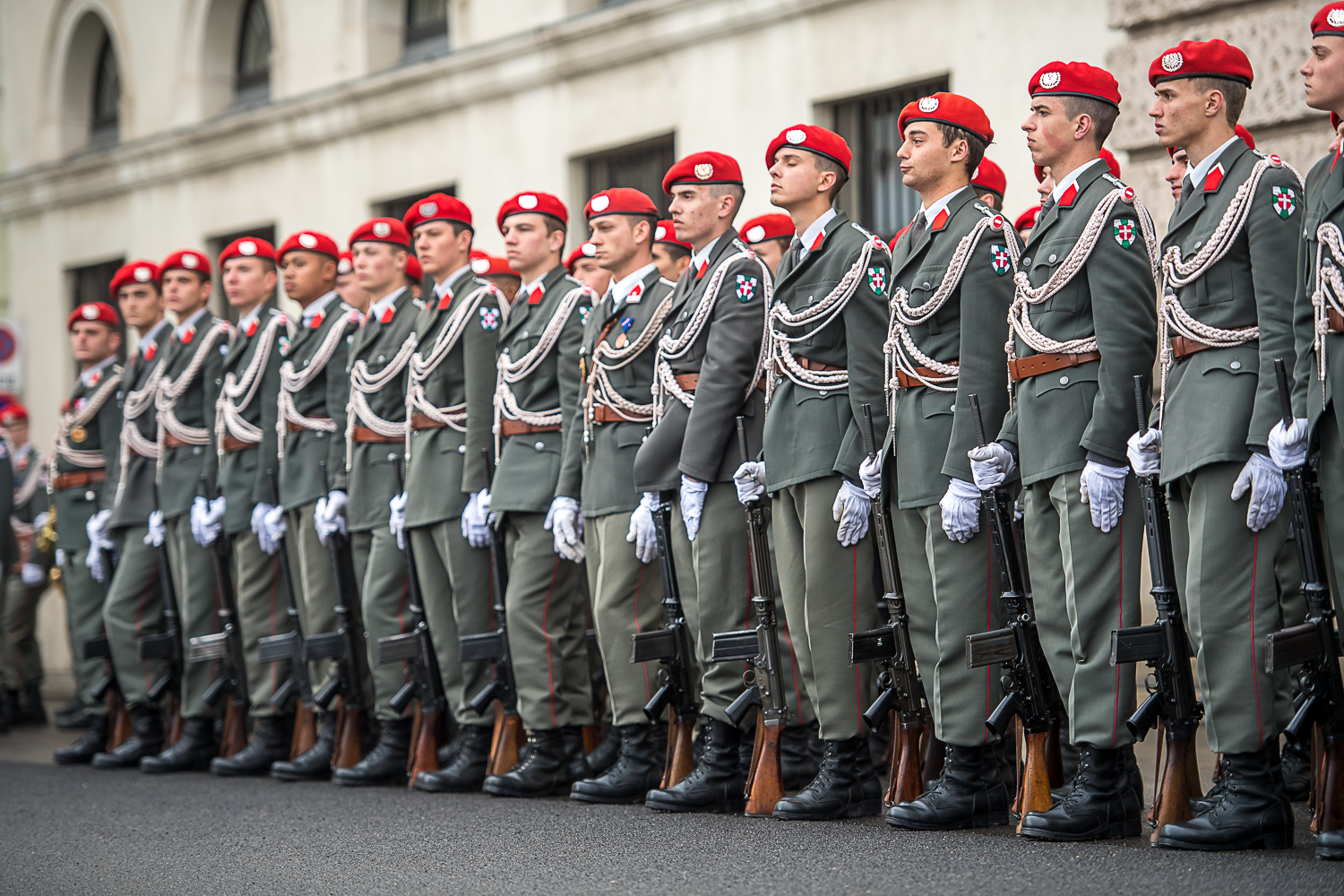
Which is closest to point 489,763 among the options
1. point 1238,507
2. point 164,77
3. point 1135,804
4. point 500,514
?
point 500,514

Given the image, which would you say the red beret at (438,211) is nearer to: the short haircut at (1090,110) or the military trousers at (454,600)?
the military trousers at (454,600)

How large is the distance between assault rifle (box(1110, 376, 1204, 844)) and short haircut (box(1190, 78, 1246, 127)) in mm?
761

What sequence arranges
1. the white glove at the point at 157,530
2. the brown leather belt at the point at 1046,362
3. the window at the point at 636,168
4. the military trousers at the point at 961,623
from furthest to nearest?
the window at the point at 636,168
the white glove at the point at 157,530
the military trousers at the point at 961,623
the brown leather belt at the point at 1046,362

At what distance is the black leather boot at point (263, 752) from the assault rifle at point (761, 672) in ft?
9.21

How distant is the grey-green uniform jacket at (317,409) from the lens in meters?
8.04

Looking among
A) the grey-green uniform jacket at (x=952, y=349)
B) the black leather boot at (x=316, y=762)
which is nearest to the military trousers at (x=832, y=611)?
the grey-green uniform jacket at (x=952, y=349)

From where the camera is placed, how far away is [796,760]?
6.28 m

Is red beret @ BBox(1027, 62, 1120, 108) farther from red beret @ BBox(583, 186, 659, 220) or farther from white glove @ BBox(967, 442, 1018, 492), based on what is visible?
red beret @ BBox(583, 186, 659, 220)

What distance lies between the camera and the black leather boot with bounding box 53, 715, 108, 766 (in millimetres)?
8953

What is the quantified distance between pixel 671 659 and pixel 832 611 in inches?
32.1

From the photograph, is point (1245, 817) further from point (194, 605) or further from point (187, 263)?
point (187, 263)

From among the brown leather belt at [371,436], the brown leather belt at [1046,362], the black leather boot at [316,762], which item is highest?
the brown leather belt at [1046,362]

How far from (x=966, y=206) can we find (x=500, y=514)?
2317 millimetres

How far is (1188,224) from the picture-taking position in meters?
5.04
